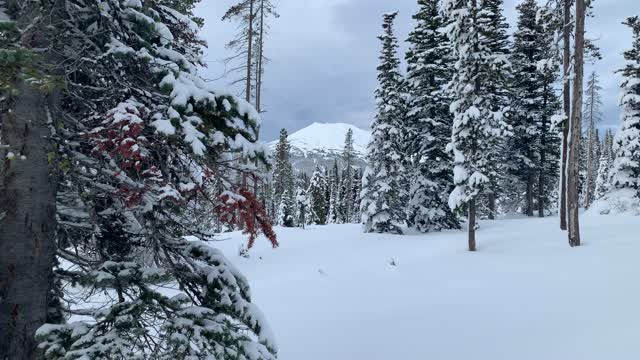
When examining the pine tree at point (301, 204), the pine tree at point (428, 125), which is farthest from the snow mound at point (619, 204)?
the pine tree at point (301, 204)

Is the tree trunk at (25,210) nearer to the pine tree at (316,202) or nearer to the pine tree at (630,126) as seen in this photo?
the pine tree at (630,126)

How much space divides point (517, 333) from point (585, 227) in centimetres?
1303

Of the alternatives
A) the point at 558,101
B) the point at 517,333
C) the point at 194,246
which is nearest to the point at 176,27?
the point at 194,246

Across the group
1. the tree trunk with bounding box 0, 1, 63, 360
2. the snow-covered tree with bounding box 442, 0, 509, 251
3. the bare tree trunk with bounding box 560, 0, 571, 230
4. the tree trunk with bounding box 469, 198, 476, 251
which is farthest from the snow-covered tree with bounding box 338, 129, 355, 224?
the tree trunk with bounding box 0, 1, 63, 360

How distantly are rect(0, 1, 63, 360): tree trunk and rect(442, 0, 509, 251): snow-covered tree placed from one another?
1383cm

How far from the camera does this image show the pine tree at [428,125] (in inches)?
838

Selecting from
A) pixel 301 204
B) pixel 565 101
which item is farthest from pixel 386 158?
pixel 301 204

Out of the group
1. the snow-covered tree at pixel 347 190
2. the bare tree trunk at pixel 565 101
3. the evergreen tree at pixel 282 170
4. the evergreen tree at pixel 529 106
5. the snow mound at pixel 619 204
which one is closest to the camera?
the bare tree trunk at pixel 565 101

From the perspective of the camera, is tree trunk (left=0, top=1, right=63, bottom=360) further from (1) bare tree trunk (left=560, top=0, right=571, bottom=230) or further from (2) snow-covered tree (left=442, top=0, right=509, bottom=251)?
(1) bare tree trunk (left=560, top=0, right=571, bottom=230)

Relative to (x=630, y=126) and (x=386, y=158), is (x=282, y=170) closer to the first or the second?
(x=386, y=158)

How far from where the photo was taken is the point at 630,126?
23.9 m

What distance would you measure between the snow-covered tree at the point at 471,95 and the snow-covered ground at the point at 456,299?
2.22 m

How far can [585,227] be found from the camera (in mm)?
17406

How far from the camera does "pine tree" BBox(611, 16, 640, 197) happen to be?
23203 millimetres
